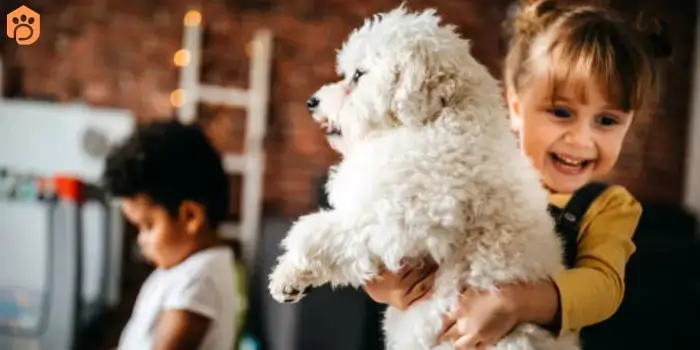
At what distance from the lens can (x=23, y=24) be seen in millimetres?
731

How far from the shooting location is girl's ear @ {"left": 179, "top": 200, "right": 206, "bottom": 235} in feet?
2.71

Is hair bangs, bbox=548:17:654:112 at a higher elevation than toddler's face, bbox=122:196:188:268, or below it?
higher

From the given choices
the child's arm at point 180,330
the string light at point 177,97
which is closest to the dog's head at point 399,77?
the child's arm at point 180,330

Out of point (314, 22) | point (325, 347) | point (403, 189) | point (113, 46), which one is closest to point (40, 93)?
point (113, 46)

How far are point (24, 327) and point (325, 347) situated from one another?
38 centimetres

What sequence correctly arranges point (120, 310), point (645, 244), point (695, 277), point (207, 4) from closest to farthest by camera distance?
1. point (645, 244)
2. point (695, 277)
3. point (120, 310)
4. point (207, 4)

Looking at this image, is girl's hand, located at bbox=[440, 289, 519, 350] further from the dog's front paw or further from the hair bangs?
the hair bangs

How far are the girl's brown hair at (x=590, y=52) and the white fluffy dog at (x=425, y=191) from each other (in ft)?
0.34

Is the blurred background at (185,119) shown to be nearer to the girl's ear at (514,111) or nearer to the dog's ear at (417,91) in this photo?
the girl's ear at (514,111)

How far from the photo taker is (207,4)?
3.72 ft

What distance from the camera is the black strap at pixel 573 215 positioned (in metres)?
0.57

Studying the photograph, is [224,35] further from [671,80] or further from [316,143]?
[671,80]

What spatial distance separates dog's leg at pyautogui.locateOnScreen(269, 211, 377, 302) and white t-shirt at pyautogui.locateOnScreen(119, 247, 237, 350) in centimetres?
31

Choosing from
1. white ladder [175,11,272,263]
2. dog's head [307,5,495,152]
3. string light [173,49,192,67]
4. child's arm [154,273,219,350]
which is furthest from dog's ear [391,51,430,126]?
string light [173,49,192,67]
